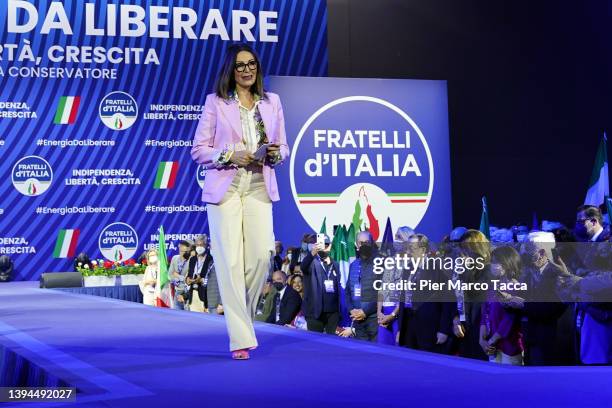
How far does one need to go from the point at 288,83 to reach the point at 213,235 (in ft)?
27.1

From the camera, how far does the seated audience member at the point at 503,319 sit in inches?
173

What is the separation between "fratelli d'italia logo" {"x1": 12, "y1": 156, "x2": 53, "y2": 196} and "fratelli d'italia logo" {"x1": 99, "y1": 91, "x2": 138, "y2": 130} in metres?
1.06

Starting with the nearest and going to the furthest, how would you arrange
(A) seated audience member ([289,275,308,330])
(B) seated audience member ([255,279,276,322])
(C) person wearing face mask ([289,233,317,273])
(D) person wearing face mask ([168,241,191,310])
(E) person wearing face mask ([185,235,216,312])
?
(A) seated audience member ([289,275,308,330]) < (B) seated audience member ([255,279,276,322]) < (C) person wearing face mask ([289,233,317,273]) < (E) person wearing face mask ([185,235,216,312]) < (D) person wearing face mask ([168,241,191,310])

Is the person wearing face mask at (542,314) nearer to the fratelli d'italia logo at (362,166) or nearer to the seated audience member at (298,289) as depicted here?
the seated audience member at (298,289)

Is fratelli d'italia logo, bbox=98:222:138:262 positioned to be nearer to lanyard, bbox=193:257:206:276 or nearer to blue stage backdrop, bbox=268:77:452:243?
blue stage backdrop, bbox=268:77:452:243

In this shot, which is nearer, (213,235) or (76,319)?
(213,235)

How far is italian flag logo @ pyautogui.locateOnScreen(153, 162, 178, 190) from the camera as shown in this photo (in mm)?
12734

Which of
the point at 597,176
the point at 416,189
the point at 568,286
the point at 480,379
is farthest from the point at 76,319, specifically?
the point at 416,189

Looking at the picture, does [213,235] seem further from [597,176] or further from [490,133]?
[490,133]

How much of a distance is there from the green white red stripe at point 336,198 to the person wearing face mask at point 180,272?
6.39ft

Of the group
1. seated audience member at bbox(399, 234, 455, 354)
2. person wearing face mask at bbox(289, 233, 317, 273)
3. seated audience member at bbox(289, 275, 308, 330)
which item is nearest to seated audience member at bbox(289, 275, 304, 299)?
seated audience member at bbox(289, 275, 308, 330)

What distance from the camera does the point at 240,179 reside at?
10.6ft

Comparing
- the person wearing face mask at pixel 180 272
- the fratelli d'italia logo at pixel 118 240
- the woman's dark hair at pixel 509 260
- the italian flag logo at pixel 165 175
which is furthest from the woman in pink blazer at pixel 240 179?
the fratelli d'italia logo at pixel 118 240

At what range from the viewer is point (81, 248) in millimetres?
12562
